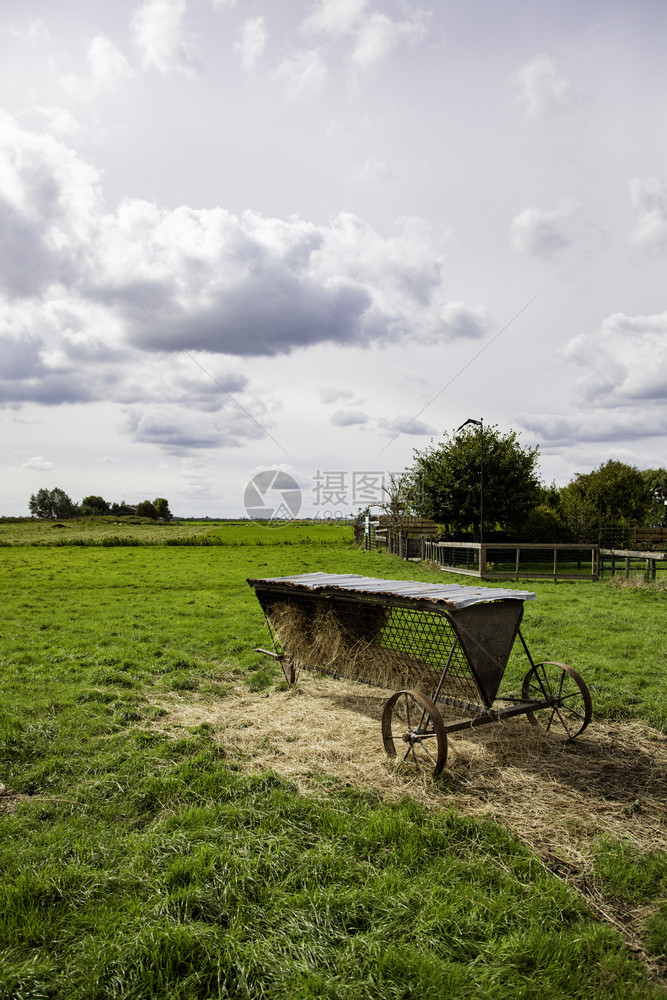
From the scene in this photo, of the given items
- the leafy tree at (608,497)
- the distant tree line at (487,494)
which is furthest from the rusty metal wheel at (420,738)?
the leafy tree at (608,497)

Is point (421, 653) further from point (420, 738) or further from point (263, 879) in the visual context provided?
point (263, 879)

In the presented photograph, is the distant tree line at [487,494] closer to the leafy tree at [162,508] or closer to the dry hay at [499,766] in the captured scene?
the dry hay at [499,766]

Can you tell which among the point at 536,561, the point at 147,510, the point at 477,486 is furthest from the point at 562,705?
the point at 147,510

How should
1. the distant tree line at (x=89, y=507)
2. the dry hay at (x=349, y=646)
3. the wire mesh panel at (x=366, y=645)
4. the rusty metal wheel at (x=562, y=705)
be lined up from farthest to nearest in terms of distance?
the distant tree line at (x=89, y=507)
the dry hay at (x=349, y=646)
the wire mesh panel at (x=366, y=645)
the rusty metal wheel at (x=562, y=705)

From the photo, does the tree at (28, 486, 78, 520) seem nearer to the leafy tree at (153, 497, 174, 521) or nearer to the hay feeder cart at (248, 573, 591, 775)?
the leafy tree at (153, 497, 174, 521)

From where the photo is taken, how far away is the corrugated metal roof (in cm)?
493

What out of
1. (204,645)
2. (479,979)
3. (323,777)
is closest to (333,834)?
(323,777)

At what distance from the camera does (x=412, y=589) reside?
577 centimetres

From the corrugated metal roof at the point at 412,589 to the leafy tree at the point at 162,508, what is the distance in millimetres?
85561

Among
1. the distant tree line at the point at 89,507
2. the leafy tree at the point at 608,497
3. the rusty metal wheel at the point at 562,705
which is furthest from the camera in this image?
the distant tree line at the point at 89,507

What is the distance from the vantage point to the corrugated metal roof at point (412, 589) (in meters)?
4.93

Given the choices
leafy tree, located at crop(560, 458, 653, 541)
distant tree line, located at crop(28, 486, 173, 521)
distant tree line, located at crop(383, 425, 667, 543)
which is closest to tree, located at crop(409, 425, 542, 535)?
distant tree line, located at crop(383, 425, 667, 543)

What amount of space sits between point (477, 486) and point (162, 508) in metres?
77.5

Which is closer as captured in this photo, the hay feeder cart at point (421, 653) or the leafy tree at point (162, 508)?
the hay feeder cart at point (421, 653)
